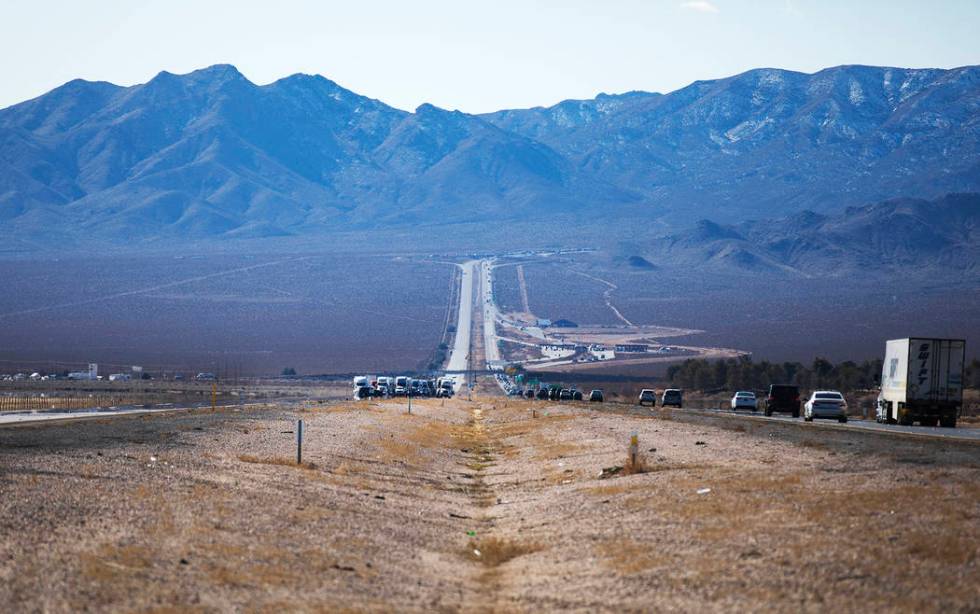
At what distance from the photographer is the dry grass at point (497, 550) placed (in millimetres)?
17953

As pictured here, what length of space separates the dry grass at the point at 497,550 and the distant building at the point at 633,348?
168 meters

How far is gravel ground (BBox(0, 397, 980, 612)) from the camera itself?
44.5 ft

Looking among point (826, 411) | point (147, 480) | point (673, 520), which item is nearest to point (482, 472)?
point (147, 480)

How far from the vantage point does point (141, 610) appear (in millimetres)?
12531

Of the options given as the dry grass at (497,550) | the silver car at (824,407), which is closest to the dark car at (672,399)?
the silver car at (824,407)

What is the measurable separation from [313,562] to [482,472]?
1758cm

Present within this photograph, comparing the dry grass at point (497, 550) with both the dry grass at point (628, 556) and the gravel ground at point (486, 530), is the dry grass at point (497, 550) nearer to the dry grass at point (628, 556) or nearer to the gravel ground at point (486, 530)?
the gravel ground at point (486, 530)

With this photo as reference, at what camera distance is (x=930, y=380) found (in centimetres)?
4697

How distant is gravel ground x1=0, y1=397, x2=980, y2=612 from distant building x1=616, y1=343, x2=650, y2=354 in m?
156

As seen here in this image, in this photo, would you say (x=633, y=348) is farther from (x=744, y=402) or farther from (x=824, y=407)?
(x=824, y=407)

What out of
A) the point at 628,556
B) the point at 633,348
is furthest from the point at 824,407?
the point at 633,348

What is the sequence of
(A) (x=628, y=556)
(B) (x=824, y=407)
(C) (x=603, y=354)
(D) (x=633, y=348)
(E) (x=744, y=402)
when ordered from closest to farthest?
(A) (x=628, y=556), (B) (x=824, y=407), (E) (x=744, y=402), (C) (x=603, y=354), (D) (x=633, y=348)

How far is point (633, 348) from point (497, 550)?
6779 inches

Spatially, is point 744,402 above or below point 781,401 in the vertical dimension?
below
